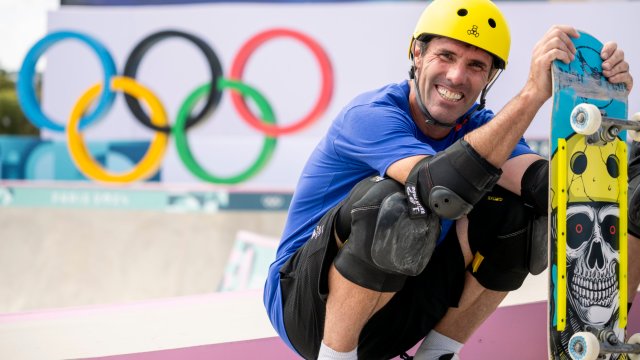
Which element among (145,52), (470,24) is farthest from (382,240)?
(145,52)

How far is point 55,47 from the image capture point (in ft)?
32.7

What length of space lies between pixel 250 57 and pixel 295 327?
25.9ft

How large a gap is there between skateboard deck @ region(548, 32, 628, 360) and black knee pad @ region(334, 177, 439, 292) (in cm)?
36

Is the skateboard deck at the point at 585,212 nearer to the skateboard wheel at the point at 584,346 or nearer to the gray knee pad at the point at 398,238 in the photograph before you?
the skateboard wheel at the point at 584,346

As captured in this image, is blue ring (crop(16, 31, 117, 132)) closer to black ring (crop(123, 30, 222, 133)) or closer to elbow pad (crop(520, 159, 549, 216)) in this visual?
black ring (crop(123, 30, 222, 133))

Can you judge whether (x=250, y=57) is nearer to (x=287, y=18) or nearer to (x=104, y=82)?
(x=287, y=18)

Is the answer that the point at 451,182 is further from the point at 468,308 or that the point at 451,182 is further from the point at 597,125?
the point at 468,308

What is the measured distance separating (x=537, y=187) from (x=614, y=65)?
1.34 ft

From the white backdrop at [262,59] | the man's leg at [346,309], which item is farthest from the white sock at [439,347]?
the white backdrop at [262,59]

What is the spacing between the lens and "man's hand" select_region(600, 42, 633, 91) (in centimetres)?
201

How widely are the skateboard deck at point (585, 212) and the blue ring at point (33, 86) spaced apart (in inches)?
335

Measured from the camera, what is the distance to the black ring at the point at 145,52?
9.55 m

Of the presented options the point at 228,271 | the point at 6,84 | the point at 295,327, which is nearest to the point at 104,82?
the point at 228,271

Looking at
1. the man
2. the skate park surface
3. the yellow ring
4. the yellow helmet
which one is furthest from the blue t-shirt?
the yellow ring
